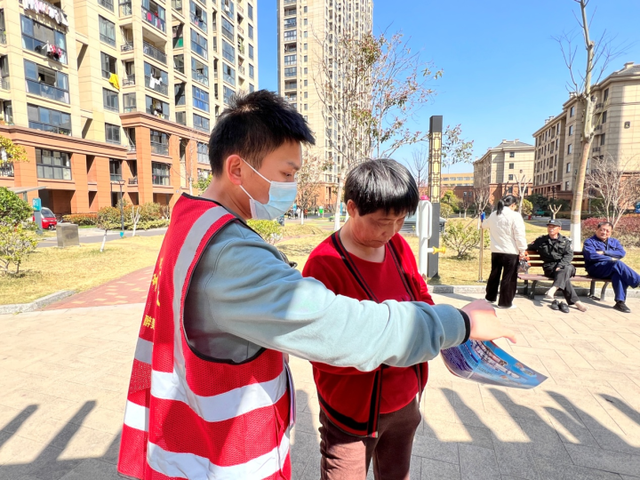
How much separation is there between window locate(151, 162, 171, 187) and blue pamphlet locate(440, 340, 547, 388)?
32.1 metres

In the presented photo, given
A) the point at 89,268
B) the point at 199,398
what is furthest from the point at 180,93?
the point at 199,398

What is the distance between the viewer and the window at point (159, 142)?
29172 millimetres

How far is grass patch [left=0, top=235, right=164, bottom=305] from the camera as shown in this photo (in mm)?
6633

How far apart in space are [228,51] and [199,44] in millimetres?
4642

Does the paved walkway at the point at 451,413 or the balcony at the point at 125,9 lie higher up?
the balcony at the point at 125,9

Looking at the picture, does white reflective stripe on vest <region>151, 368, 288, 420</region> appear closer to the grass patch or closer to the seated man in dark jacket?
the seated man in dark jacket

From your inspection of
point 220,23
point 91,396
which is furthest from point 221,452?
point 220,23

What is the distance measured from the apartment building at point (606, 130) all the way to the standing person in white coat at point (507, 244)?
107ft

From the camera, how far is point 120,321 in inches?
196

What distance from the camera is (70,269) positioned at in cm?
885

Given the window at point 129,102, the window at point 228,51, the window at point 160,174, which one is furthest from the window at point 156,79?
the window at point 228,51

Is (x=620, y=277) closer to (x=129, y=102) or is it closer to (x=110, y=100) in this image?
(x=129, y=102)

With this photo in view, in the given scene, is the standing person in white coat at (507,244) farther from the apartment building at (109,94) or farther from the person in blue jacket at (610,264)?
the apartment building at (109,94)

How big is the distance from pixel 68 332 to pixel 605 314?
7143mm
